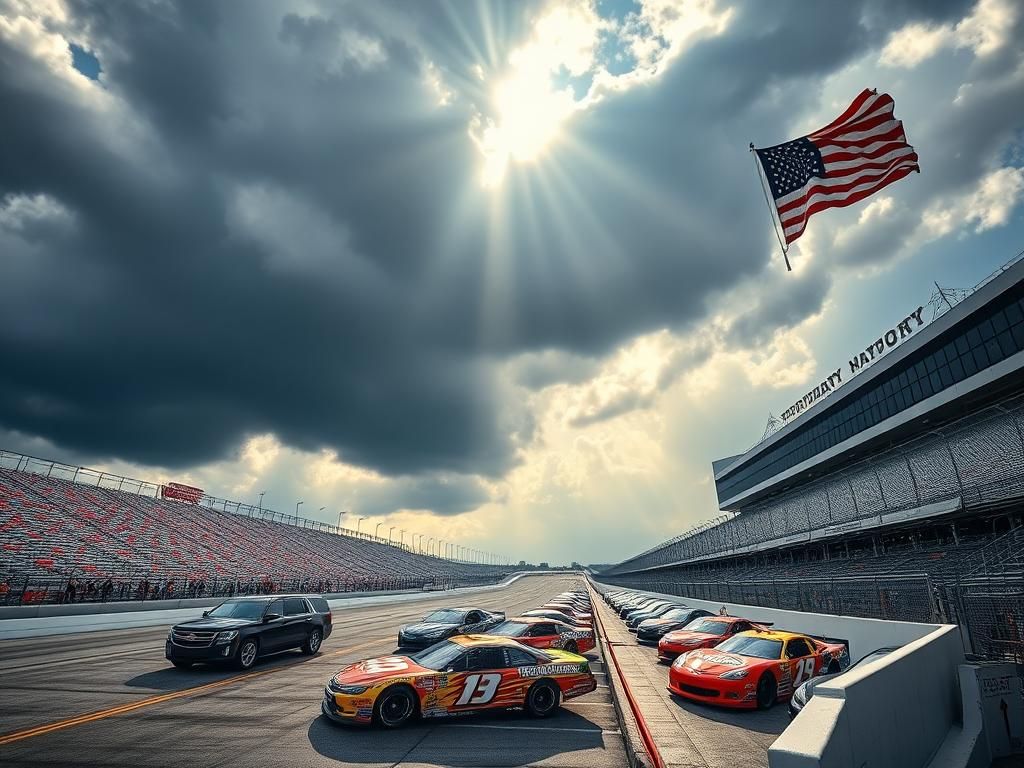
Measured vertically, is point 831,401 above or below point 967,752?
above

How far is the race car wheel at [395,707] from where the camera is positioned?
8.43 m

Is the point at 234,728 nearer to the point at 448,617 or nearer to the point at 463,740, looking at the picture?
the point at 463,740

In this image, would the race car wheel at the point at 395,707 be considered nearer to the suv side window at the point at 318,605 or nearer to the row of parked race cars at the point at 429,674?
the row of parked race cars at the point at 429,674

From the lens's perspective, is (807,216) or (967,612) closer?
(967,612)

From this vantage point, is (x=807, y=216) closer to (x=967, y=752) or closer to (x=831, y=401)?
(x=967, y=752)

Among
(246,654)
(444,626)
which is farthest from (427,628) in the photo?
(246,654)

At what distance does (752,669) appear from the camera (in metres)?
10.4

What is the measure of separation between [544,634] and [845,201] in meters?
13.8

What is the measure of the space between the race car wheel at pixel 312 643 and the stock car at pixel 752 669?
10303mm

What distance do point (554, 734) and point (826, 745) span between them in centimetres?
573

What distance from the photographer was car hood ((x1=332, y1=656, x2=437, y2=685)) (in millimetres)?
8727

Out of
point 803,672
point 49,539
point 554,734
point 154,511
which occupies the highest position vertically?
point 154,511

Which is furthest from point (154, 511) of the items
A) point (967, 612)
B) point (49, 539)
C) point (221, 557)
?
point (967, 612)

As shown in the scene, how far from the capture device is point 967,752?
22.2 ft
